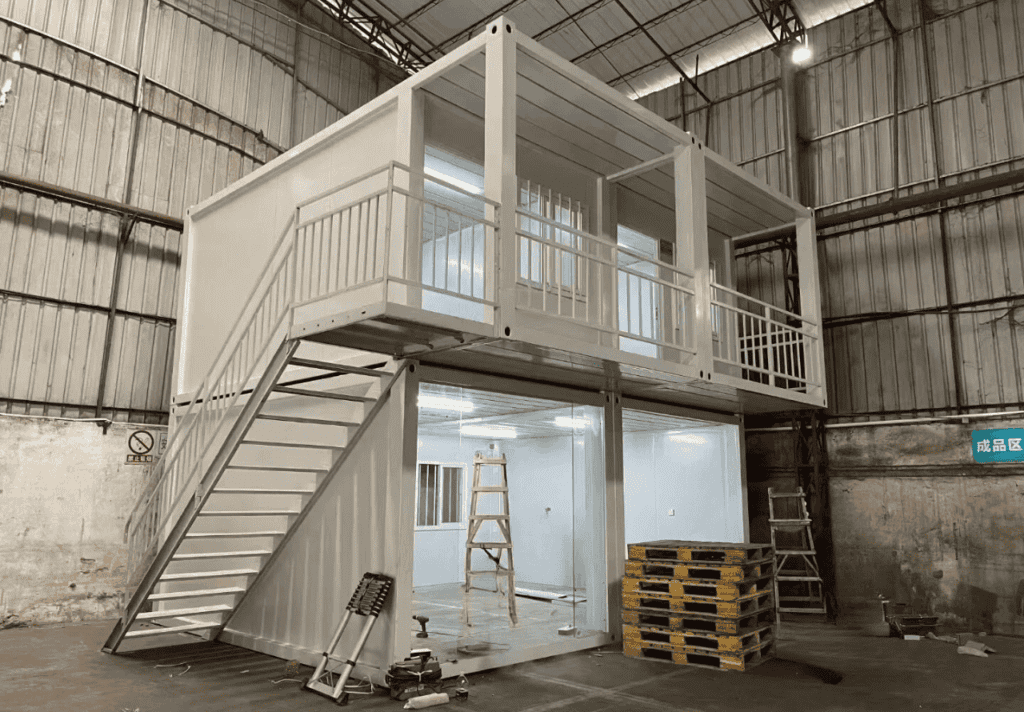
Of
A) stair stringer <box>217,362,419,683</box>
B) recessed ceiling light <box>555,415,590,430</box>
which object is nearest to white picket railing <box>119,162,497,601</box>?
stair stringer <box>217,362,419,683</box>

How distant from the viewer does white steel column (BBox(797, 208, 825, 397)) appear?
1366cm

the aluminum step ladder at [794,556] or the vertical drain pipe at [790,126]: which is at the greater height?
the vertical drain pipe at [790,126]

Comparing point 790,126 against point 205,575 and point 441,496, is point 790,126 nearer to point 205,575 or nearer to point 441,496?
point 441,496

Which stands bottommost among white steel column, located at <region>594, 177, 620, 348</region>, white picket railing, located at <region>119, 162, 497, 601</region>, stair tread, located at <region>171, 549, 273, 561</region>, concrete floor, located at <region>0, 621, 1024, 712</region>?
concrete floor, located at <region>0, 621, 1024, 712</region>

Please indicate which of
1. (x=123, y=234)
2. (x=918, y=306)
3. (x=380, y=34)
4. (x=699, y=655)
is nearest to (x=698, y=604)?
(x=699, y=655)

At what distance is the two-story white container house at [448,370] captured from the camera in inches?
349

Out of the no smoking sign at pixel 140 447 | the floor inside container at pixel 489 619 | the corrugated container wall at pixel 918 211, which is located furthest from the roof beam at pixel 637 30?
the no smoking sign at pixel 140 447

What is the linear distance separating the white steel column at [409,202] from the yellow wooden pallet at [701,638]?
5818 millimetres

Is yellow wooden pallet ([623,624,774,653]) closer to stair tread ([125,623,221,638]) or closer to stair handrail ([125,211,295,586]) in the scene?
stair tread ([125,623,221,638])

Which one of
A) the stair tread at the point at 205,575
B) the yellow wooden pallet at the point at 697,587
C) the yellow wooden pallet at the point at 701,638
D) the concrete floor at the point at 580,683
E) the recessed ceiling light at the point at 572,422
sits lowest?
the concrete floor at the point at 580,683

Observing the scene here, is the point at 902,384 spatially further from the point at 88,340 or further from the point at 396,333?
the point at 88,340

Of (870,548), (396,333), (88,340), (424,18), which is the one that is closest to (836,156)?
(870,548)

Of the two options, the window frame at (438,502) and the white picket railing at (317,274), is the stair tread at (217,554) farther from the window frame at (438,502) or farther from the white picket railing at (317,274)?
the window frame at (438,502)

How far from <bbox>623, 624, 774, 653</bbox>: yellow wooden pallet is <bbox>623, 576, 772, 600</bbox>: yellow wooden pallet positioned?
1.67ft
